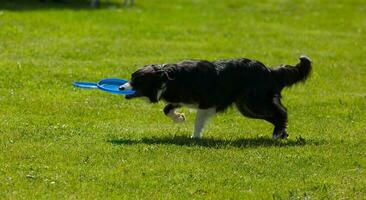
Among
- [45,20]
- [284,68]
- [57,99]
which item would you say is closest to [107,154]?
[284,68]

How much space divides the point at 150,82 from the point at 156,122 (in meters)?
2.23

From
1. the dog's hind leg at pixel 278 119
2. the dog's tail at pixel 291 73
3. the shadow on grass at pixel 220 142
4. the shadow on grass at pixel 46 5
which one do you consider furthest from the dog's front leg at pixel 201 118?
the shadow on grass at pixel 46 5

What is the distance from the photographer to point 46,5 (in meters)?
31.0

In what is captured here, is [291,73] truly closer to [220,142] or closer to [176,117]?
[220,142]

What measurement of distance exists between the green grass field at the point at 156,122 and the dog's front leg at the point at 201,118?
22cm

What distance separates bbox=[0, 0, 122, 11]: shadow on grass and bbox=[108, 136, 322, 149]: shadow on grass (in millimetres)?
18268

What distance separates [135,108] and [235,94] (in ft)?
10.4

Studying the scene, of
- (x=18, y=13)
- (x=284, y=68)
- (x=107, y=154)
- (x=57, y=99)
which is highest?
(x=284, y=68)

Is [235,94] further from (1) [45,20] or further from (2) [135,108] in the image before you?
(1) [45,20]

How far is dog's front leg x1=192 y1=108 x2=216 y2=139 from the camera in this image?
12.2 m

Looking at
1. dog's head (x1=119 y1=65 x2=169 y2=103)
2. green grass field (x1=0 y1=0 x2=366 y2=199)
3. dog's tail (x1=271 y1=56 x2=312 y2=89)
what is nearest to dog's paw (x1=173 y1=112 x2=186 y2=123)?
green grass field (x1=0 y1=0 x2=366 y2=199)

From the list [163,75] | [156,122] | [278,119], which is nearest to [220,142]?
[278,119]

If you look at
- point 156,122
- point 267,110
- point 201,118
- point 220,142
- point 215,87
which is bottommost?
point 156,122

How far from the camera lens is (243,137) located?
12680mm
